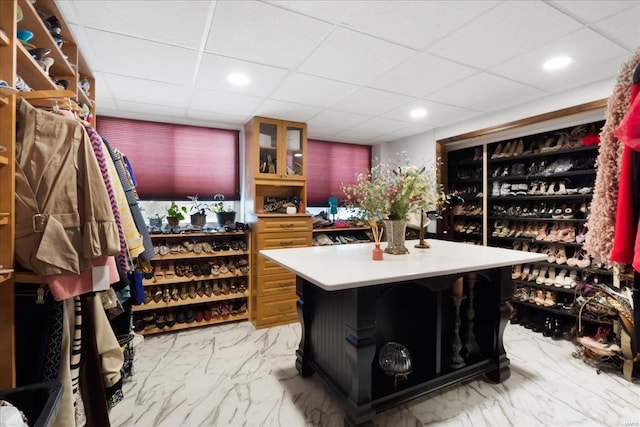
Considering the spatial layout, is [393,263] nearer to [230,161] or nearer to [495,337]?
[495,337]

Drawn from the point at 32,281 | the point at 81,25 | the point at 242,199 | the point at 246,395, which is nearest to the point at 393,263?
the point at 246,395

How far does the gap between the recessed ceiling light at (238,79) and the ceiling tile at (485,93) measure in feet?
5.61

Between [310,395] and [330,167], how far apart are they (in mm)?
3341

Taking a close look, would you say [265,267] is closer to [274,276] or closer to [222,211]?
[274,276]

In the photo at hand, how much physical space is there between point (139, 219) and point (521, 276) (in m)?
3.81

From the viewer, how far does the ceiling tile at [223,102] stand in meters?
2.80

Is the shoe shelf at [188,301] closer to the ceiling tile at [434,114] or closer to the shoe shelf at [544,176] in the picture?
the ceiling tile at [434,114]

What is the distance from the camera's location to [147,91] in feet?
8.95

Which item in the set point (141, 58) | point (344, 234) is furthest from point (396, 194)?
point (344, 234)

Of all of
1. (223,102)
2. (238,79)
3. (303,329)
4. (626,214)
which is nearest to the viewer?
(626,214)

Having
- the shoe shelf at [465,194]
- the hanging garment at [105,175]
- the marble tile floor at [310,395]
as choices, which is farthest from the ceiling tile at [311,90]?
the marble tile floor at [310,395]

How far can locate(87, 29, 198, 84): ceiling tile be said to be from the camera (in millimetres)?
1911

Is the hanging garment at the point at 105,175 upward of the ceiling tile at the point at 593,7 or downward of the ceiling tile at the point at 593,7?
downward

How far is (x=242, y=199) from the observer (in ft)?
13.2
